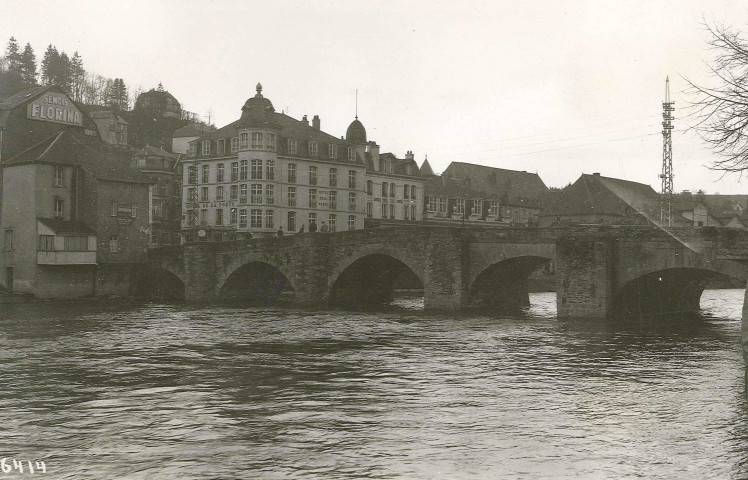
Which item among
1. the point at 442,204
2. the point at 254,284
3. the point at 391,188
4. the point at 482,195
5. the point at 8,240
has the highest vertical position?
the point at 482,195

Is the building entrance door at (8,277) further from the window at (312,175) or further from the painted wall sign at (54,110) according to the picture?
the window at (312,175)

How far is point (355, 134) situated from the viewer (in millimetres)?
72188

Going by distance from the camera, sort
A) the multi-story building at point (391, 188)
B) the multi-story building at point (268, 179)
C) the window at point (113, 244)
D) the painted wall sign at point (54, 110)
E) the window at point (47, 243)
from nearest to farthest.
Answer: the window at point (47, 243) → the window at point (113, 244) → the painted wall sign at point (54, 110) → the multi-story building at point (268, 179) → the multi-story building at point (391, 188)

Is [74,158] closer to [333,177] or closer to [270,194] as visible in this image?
[270,194]

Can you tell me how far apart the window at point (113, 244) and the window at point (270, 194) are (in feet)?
48.8

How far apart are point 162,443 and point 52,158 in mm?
40552

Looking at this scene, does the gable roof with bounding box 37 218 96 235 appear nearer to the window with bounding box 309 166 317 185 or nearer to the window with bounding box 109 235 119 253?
the window with bounding box 109 235 119 253

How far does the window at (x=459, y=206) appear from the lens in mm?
86188

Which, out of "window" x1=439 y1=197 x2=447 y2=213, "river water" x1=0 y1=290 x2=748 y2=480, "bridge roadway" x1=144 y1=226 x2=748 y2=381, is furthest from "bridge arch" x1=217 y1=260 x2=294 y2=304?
"window" x1=439 y1=197 x2=447 y2=213

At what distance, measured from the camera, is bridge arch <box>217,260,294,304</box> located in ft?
153

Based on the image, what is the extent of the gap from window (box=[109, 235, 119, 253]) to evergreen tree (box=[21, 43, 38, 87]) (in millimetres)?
60348

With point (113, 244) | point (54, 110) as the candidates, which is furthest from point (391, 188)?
point (54, 110)

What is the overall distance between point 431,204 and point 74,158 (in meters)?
41.1

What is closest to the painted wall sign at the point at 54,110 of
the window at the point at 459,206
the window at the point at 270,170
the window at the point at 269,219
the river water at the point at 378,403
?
the window at the point at 270,170
